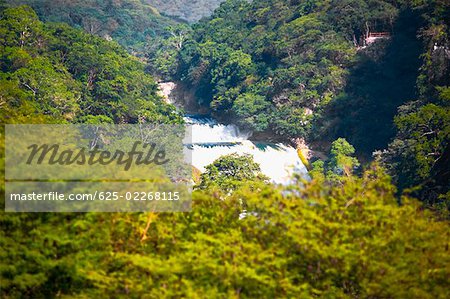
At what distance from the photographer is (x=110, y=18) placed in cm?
9356

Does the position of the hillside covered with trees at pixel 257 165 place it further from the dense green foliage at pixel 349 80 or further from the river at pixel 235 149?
the river at pixel 235 149

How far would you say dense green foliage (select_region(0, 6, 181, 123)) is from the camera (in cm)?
3866

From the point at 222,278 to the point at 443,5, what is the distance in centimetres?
3261

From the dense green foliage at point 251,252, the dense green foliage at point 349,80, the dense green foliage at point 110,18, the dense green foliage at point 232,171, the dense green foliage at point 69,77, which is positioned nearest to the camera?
the dense green foliage at point 251,252

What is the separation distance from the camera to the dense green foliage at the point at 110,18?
86.4m

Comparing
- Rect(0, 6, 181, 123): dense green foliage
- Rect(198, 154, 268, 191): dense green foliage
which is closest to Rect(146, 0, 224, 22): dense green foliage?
Rect(0, 6, 181, 123): dense green foliage

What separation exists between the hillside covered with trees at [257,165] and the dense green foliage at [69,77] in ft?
0.40

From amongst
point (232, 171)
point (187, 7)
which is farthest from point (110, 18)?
point (232, 171)

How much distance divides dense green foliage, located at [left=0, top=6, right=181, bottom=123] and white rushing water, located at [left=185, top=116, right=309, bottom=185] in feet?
8.88

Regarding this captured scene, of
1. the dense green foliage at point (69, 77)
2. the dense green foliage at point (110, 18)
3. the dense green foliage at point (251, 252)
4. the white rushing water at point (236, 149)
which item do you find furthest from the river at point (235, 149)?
the dense green foliage at point (110, 18)

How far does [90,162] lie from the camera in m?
16.3

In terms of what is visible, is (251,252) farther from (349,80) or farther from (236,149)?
(349,80)

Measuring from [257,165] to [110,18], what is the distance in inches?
2501

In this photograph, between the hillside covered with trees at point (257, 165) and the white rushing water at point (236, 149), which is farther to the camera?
the white rushing water at point (236, 149)
